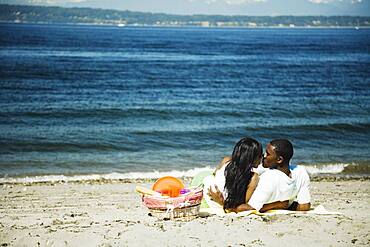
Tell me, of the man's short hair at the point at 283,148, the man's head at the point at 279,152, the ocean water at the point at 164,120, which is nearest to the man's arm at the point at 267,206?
the man's head at the point at 279,152

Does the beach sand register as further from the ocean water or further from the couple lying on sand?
the ocean water

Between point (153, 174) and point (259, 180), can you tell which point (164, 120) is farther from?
point (259, 180)

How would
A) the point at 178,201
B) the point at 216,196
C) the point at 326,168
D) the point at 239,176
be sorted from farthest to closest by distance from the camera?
1. the point at 326,168
2. the point at 216,196
3. the point at 239,176
4. the point at 178,201

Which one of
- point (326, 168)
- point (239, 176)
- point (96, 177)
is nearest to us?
point (239, 176)

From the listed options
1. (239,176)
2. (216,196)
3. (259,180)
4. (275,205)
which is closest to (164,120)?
(216,196)

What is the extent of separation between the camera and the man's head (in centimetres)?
723

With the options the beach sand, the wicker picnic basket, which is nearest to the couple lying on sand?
the beach sand

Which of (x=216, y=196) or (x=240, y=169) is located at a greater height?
(x=240, y=169)

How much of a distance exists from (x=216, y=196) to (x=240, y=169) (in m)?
0.76

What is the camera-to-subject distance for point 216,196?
7773mm

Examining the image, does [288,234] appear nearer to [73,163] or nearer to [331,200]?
[331,200]

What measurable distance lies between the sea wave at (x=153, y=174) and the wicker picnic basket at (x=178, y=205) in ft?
18.3

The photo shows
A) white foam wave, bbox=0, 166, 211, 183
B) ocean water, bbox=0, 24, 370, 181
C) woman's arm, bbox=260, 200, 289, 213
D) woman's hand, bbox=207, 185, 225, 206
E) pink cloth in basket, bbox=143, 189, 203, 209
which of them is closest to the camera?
pink cloth in basket, bbox=143, 189, 203, 209

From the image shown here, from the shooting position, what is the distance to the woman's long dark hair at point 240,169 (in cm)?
715
